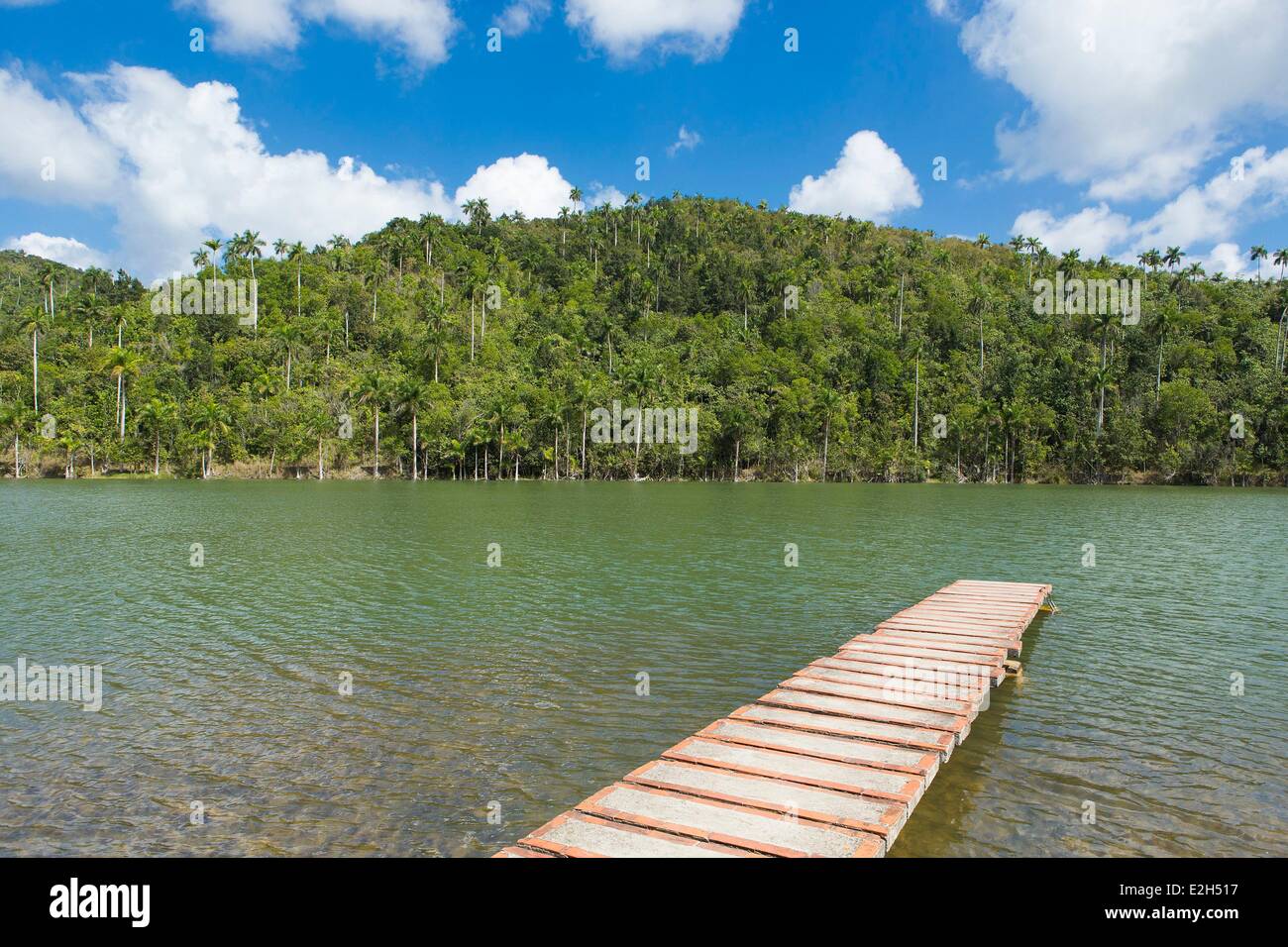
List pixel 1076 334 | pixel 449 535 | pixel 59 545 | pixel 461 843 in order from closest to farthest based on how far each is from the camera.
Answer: pixel 461 843
pixel 59 545
pixel 449 535
pixel 1076 334

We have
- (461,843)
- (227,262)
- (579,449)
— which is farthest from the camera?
(227,262)

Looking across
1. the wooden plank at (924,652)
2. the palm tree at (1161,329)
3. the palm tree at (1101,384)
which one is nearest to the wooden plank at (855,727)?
the wooden plank at (924,652)

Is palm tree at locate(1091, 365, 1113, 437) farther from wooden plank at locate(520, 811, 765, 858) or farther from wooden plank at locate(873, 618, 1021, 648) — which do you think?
wooden plank at locate(520, 811, 765, 858)

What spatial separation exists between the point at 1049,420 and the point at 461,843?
384ft

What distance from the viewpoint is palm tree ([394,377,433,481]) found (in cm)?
9938

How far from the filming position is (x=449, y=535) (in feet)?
115

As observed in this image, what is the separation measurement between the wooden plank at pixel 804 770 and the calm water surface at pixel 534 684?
69 cm

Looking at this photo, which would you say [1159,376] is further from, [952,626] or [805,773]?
[805,773]

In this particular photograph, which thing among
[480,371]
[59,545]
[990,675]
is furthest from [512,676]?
[480,371]

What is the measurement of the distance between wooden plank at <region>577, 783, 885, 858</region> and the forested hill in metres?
96.7

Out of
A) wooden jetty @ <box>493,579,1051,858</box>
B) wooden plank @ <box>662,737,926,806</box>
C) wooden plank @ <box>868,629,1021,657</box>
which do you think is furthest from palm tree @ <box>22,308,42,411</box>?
wooden plank @ <box>662,737,926,806</box>

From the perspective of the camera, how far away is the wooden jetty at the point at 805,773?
657 centimetres

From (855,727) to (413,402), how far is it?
98.8 metres
